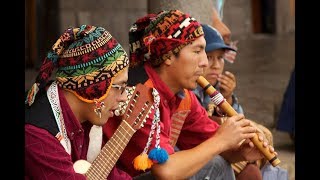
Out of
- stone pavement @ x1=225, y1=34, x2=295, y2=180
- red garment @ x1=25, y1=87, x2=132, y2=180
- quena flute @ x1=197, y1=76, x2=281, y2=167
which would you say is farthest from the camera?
stone pavement @ x1=225, y1=34, x2=295, y2=180

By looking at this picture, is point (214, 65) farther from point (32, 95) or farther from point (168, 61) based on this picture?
point (32, 95)

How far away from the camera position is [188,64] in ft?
15.7

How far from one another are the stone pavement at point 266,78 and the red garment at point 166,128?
174cm

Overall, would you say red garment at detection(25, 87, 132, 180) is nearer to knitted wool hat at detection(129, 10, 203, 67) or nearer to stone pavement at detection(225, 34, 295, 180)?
knitted wool hat at detection(129, 10, 203, 67)

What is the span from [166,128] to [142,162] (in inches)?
14.3

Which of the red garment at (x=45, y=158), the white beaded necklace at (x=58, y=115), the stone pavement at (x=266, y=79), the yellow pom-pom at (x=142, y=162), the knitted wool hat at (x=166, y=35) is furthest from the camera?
the stone pavement at (x=266, y=79)

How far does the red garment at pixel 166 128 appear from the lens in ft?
14.8

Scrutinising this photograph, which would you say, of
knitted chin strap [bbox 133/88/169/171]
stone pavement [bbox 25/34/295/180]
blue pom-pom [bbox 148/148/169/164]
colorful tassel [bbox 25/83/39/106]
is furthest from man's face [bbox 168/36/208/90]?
stone pavement [bbox 25/34/295/180]

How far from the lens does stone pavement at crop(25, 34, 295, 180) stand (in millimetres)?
→ 8680

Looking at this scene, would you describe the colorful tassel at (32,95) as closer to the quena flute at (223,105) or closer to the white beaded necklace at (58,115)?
the white beaded necklace at (58,115)

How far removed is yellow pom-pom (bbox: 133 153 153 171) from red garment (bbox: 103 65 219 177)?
0.09m

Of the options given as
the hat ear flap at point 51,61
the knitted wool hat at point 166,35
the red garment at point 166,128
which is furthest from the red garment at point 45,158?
the knitted wool hat at point 166,35
